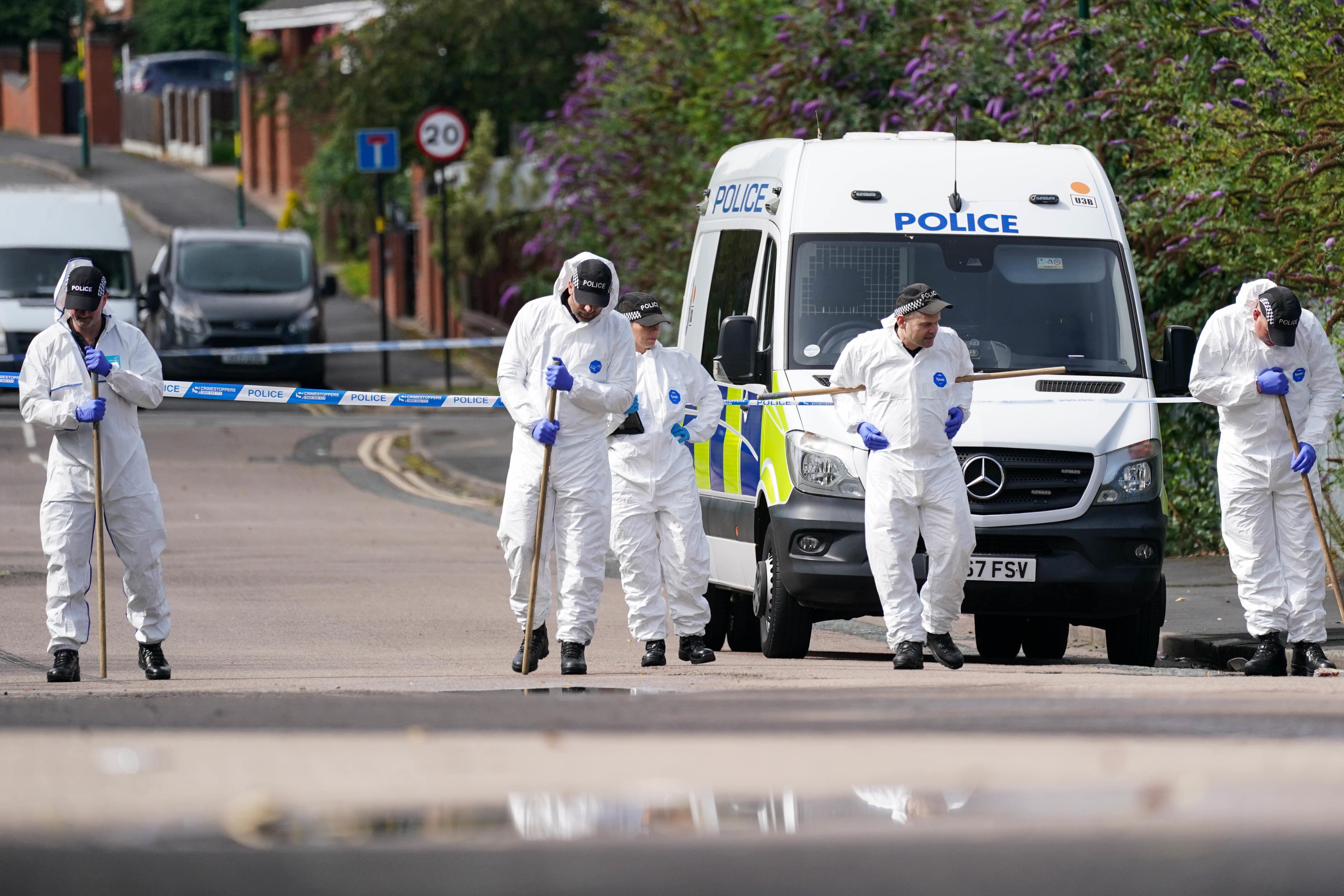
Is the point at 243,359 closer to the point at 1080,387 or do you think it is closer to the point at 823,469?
the point at 823,469

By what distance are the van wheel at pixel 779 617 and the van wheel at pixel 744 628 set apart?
87 centimetres

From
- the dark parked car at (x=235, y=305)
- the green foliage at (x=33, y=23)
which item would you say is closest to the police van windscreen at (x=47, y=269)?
the dark parked car at (x=235, y=305)

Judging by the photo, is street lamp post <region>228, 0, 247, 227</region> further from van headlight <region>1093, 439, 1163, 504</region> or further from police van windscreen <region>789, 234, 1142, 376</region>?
van headlight <region>1093, 439, 1163, 504</region>

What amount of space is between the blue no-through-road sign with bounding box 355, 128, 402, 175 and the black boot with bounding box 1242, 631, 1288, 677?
1775cm

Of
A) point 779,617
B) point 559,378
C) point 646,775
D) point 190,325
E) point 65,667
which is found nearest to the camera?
point 646,775

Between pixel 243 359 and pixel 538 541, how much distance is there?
1657cm

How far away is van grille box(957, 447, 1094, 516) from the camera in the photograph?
9.80 metres

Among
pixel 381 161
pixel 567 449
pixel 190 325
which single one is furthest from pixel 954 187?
pixel 381 161

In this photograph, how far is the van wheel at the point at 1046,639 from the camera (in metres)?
11.2

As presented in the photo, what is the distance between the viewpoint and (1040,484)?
9828 millimetres

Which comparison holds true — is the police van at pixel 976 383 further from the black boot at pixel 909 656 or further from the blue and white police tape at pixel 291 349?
the blue and white police tape at pixel 291 349

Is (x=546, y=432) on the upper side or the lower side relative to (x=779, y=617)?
upper

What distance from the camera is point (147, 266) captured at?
39.7 meters

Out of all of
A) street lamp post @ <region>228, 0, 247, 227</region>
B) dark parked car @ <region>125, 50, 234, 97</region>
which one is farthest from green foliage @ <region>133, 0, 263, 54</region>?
street lamp post @ <region>228, 0, 247, 227</region>
